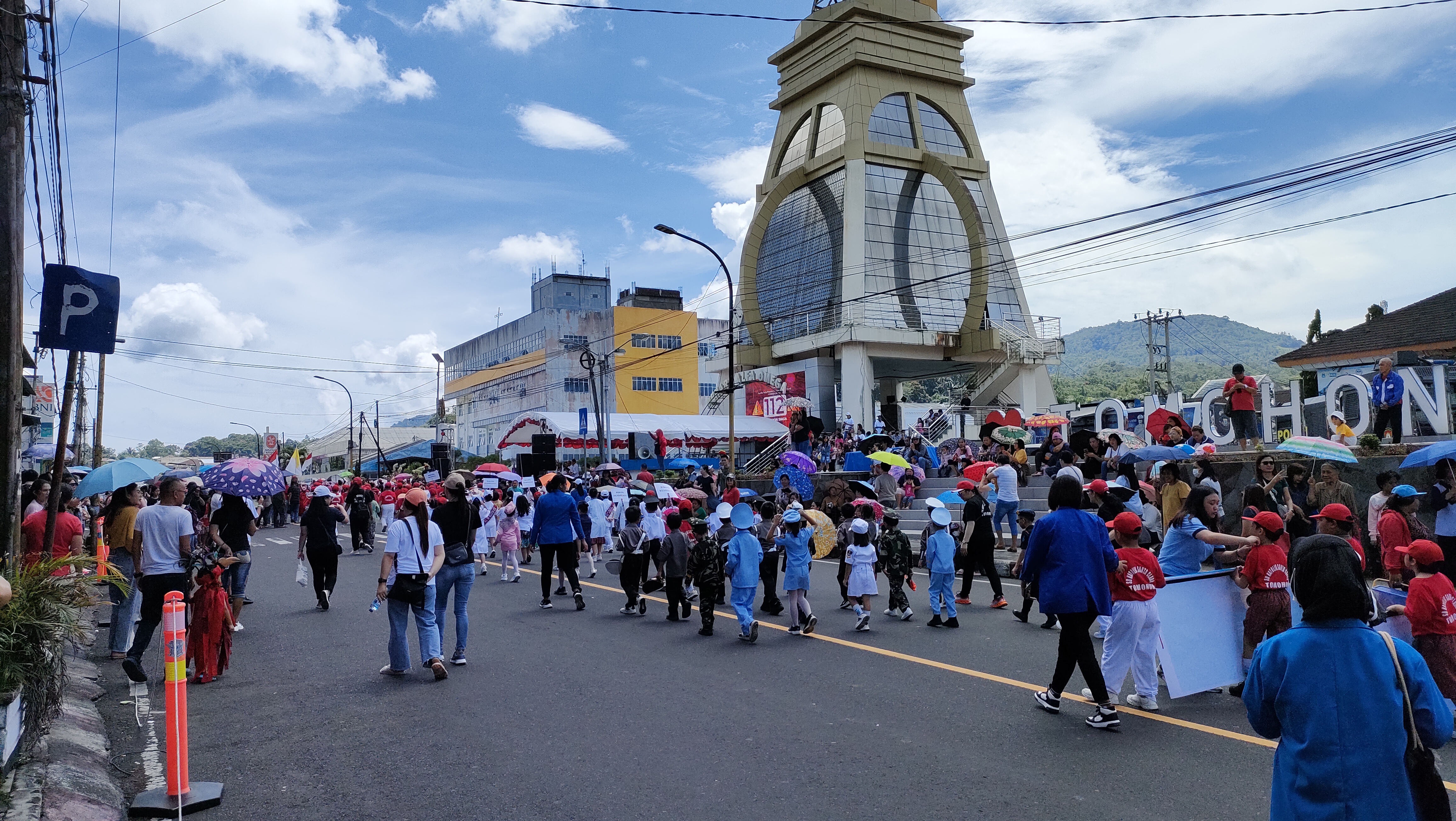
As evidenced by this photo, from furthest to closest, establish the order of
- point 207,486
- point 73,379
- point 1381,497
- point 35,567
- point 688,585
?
1. point 688,585
2. point 207,486
3. point 1381,497
4. point 73,379
5. point 35,567

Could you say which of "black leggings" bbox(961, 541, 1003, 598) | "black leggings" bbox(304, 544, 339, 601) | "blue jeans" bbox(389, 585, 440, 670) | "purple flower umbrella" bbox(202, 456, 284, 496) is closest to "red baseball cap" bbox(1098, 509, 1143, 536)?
"black leggings" bbox(961, 541, 1003, 598)

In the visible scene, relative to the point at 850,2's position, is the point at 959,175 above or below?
below

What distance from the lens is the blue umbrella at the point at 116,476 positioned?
9.49 m

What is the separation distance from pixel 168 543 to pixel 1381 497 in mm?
12198

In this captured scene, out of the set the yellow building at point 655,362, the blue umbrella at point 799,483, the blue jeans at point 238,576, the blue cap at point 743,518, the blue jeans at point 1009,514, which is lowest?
the blue jeans at point 238,576

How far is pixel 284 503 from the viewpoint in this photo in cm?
3562

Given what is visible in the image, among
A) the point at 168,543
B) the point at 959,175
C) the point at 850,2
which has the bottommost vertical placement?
the point at 168,543

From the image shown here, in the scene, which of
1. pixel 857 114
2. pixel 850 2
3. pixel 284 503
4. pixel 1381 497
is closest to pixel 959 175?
pixel 857 114

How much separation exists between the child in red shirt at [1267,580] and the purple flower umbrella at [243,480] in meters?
9.59

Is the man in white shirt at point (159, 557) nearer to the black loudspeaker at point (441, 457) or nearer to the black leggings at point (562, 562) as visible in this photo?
the black leggings at point (562, 562)

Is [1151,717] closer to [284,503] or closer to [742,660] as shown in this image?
[742,660]

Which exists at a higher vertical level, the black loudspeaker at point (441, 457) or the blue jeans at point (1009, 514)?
the black loudspeaker at point (441, 457)

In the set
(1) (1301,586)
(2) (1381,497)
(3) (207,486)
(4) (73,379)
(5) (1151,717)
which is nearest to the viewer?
(1) (1301,586)

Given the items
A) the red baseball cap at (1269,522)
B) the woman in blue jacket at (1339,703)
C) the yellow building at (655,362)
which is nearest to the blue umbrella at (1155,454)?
the red baseball cap at (1269,522)
